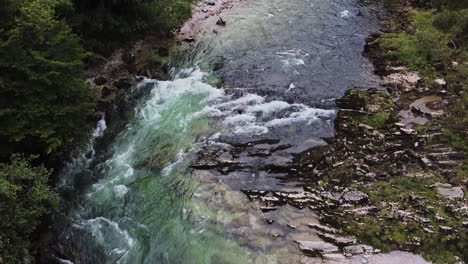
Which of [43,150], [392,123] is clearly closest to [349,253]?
[392,123]

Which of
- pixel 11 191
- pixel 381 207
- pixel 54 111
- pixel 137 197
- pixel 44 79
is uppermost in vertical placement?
pixel 44 79

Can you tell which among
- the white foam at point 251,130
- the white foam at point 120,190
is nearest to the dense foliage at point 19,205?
the white foam at point 120,190

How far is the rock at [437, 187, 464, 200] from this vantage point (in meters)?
15.9

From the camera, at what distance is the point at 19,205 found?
44.4 ft

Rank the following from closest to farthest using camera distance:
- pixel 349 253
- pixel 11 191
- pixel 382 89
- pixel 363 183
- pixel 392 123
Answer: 1. pixel 11 191
2. pixel 349 253
3. pixel 363 183
4. pixel 392 123
5. pixel 382 89

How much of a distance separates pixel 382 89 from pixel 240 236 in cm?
1255

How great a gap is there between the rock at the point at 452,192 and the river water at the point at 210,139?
5346 millimetres

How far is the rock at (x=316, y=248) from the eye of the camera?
47.2 ft

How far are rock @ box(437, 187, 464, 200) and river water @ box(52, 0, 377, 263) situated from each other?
535cm

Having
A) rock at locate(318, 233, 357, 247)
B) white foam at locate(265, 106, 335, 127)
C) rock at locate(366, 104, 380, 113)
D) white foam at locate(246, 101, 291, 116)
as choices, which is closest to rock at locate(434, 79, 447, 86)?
rock at locate(366, 104, 380, 113)

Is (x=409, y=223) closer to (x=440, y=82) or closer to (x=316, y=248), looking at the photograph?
(x=316, y=248)

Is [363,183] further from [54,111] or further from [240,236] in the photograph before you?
[54,111]

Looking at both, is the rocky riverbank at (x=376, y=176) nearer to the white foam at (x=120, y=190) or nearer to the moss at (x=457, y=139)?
the moss at (x=457, y=139)

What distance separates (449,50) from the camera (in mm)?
24188
